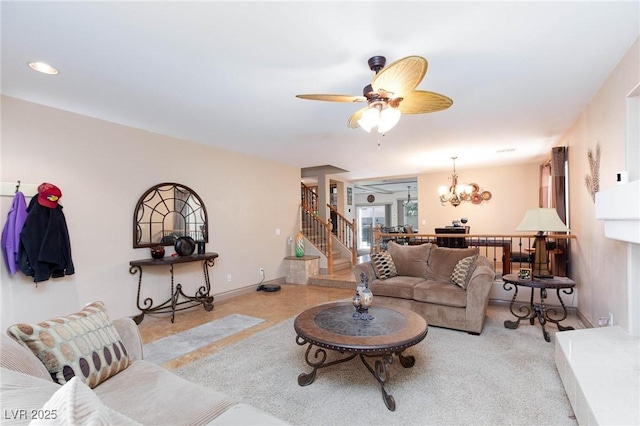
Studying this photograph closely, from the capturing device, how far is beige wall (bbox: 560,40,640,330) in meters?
2.52

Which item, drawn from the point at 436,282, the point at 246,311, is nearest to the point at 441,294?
the point at 436,282

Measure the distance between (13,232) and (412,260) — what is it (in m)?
4.80

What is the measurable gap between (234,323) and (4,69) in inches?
136

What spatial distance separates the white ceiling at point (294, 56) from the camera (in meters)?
1.91

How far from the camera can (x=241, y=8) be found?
1.86 meters

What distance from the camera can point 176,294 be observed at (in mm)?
4426

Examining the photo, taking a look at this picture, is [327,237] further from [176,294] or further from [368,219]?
[368,219]

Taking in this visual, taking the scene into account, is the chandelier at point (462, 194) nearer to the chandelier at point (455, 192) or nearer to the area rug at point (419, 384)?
the chandelier at point (455, 192)

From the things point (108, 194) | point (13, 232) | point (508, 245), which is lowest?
point (508, 245)

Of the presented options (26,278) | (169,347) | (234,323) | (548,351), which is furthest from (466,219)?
(26,278)

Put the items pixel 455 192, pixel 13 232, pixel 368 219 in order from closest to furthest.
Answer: pixel 13 232, pixel 455 192, pixel 368 219

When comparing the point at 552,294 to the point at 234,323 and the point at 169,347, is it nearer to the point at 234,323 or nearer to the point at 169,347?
the point at 234,323

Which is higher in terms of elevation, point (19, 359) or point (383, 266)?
point (19, 359)

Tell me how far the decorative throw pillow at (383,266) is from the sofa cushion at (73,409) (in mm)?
3950
